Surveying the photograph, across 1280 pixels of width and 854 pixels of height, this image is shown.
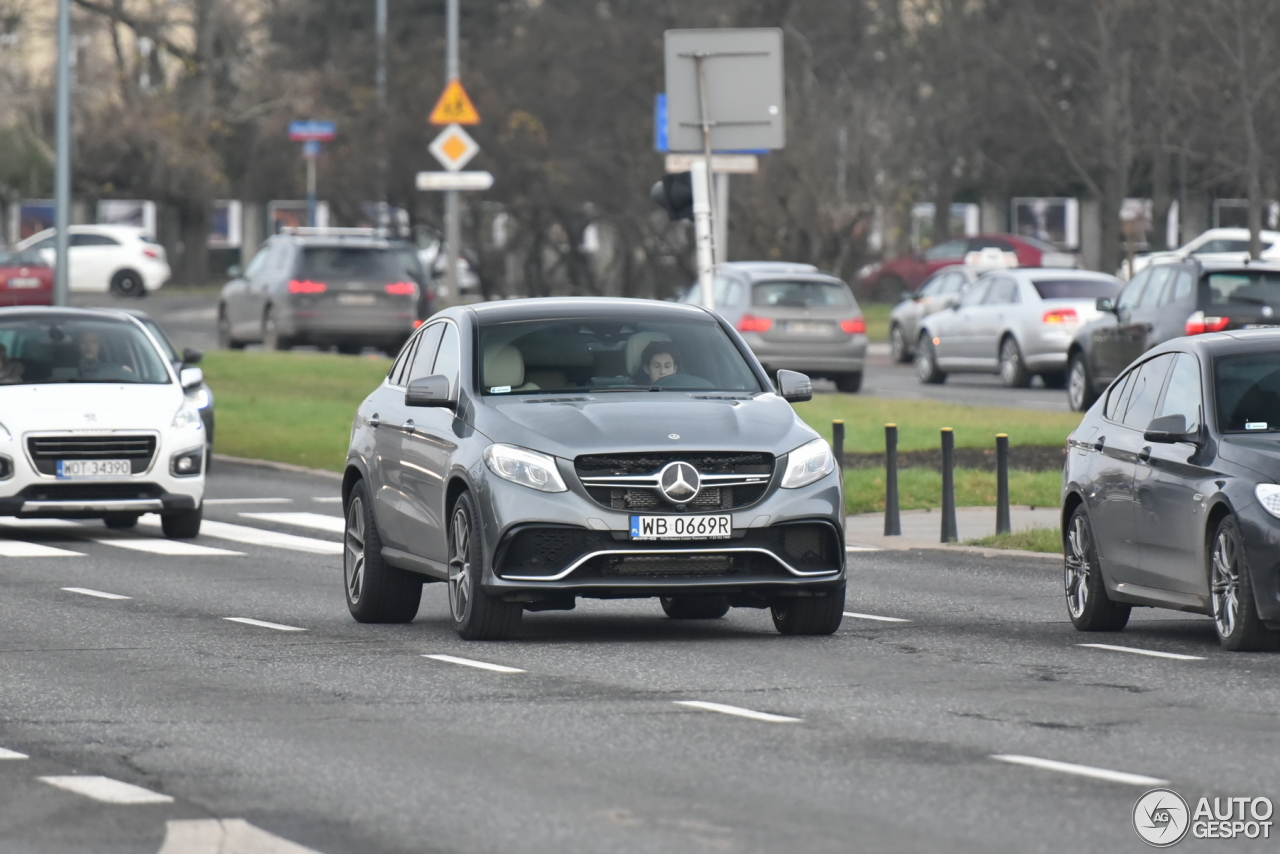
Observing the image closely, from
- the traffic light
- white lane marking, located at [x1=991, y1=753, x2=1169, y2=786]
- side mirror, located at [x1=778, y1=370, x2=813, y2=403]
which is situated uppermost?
the traffic light

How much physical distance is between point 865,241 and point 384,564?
39.1 meters

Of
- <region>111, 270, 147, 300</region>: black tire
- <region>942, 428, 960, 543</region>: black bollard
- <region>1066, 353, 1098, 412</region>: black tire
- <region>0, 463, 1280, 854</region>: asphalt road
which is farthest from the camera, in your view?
<region>111, 270, 147, 300</region>: black tire

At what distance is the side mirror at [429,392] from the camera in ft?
42.5

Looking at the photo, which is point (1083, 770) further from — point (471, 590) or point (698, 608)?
point (698, 608)

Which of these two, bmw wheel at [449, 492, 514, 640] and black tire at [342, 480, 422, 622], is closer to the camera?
bmw wheel at [449, 492, 514, 640]

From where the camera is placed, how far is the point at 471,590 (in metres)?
12.5

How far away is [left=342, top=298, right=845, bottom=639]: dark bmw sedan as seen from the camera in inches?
477

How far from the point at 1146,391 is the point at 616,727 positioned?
15.1ft

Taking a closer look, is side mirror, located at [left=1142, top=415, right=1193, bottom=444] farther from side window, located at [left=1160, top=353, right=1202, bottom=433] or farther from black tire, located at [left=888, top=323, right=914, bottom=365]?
black tire, located at [left=888, top=323, right=914, bottom=365]

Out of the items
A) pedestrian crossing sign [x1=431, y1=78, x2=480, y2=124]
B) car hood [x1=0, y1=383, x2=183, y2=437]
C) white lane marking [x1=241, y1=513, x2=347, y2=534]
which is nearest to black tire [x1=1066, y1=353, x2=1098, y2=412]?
pedestrian crossing sign [x1=431, y1=78, x2=480, y2=124]

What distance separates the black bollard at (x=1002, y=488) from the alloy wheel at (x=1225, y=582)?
647 cm

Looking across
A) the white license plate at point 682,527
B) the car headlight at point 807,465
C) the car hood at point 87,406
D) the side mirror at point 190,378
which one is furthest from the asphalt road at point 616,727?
the side mirror at point 190,378

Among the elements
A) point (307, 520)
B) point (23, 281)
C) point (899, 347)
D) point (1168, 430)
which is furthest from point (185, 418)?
point (23, 281)

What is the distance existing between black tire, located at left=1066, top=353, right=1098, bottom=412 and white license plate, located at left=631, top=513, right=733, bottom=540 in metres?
18.6
